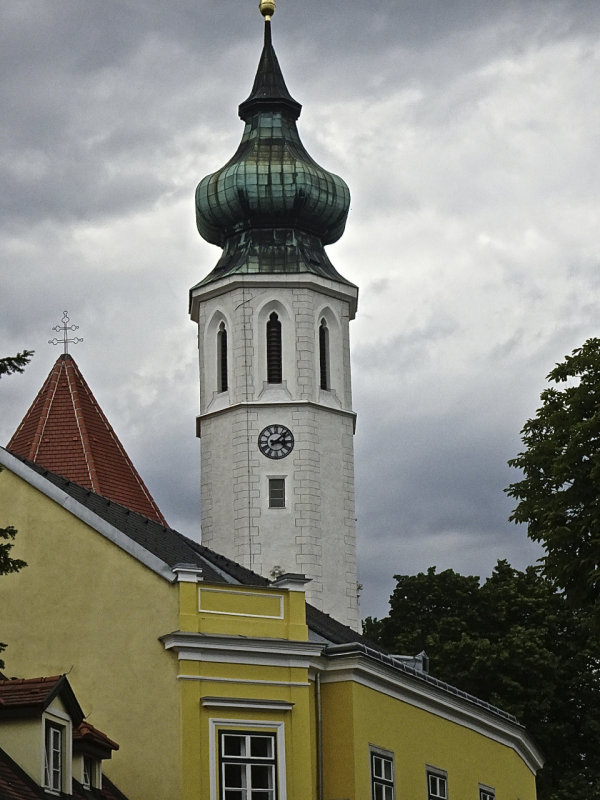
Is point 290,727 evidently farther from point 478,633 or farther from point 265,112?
point 265,112

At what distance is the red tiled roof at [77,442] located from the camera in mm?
49344

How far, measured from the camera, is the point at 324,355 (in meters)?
81.2

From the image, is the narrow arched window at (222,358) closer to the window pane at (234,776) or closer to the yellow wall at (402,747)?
the yellow wall at (402,747)

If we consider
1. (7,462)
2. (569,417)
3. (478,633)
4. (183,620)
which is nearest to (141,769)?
(183,620)

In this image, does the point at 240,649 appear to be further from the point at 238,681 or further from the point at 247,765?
the point at 247,765

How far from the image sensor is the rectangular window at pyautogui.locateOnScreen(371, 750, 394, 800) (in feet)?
106

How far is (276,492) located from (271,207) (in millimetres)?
11964

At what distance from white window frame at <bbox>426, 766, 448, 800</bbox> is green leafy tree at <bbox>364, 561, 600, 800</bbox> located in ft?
42.8

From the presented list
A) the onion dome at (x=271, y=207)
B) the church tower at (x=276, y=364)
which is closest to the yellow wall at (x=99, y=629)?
the church tower at (x=276, y=364)

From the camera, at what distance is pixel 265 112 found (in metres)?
84.1

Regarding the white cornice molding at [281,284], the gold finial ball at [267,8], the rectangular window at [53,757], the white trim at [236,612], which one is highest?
the gold finial ball at [267,8]

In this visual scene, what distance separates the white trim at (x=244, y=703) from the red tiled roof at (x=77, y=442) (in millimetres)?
18551

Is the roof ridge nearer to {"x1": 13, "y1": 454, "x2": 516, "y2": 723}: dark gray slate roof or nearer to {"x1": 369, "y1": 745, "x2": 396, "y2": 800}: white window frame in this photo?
{"x1": 13, "y1": 454, "x2": 516, "y2": 723}: dark gray slate roof

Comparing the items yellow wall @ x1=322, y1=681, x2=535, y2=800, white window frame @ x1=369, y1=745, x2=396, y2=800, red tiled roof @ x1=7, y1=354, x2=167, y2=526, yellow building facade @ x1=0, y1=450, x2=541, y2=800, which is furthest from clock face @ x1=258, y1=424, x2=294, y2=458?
white window frame @ x1=369, y1=745, x2=396, y2=800
